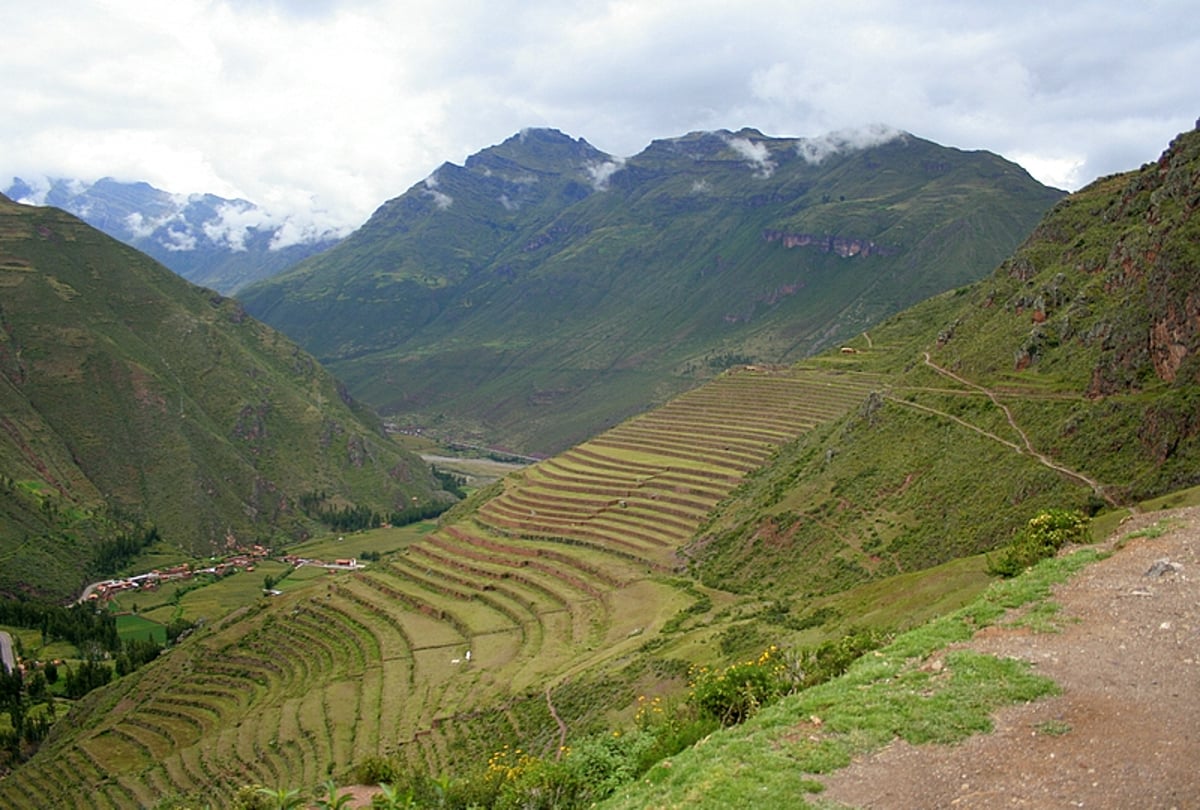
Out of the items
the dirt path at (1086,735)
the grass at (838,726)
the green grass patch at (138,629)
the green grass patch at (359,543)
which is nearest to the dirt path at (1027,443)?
the dirt path at (1086,735)

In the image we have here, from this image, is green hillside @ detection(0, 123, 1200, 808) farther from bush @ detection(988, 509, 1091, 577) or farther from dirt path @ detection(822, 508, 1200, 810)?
bush @ detection(988, 509, 1091, 577)

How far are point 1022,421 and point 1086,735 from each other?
39.7 metres

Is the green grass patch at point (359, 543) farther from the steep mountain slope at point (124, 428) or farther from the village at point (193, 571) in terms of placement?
the steep mountain slope at point (124, 428)

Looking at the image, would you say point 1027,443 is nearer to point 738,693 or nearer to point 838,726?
point 738,693

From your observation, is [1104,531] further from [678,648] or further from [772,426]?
[772,426]

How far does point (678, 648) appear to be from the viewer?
145 ft

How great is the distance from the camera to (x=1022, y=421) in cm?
4972

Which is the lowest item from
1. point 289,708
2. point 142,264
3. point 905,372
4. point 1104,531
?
point 289,708

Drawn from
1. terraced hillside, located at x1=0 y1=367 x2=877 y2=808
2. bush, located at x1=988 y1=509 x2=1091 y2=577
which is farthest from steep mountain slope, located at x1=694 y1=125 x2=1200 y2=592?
bush, located at x1=988 y1=509 x2=1091 y2=577

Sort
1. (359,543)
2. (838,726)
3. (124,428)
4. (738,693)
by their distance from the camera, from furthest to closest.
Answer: (124,428) < (359,543) < (738,693) < (838,726)

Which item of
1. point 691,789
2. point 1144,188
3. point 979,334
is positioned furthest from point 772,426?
point 691,789

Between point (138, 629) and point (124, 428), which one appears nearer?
point (138, 629)

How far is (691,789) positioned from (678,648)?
29972mm

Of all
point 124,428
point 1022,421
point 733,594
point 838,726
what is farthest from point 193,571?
point 838,726
